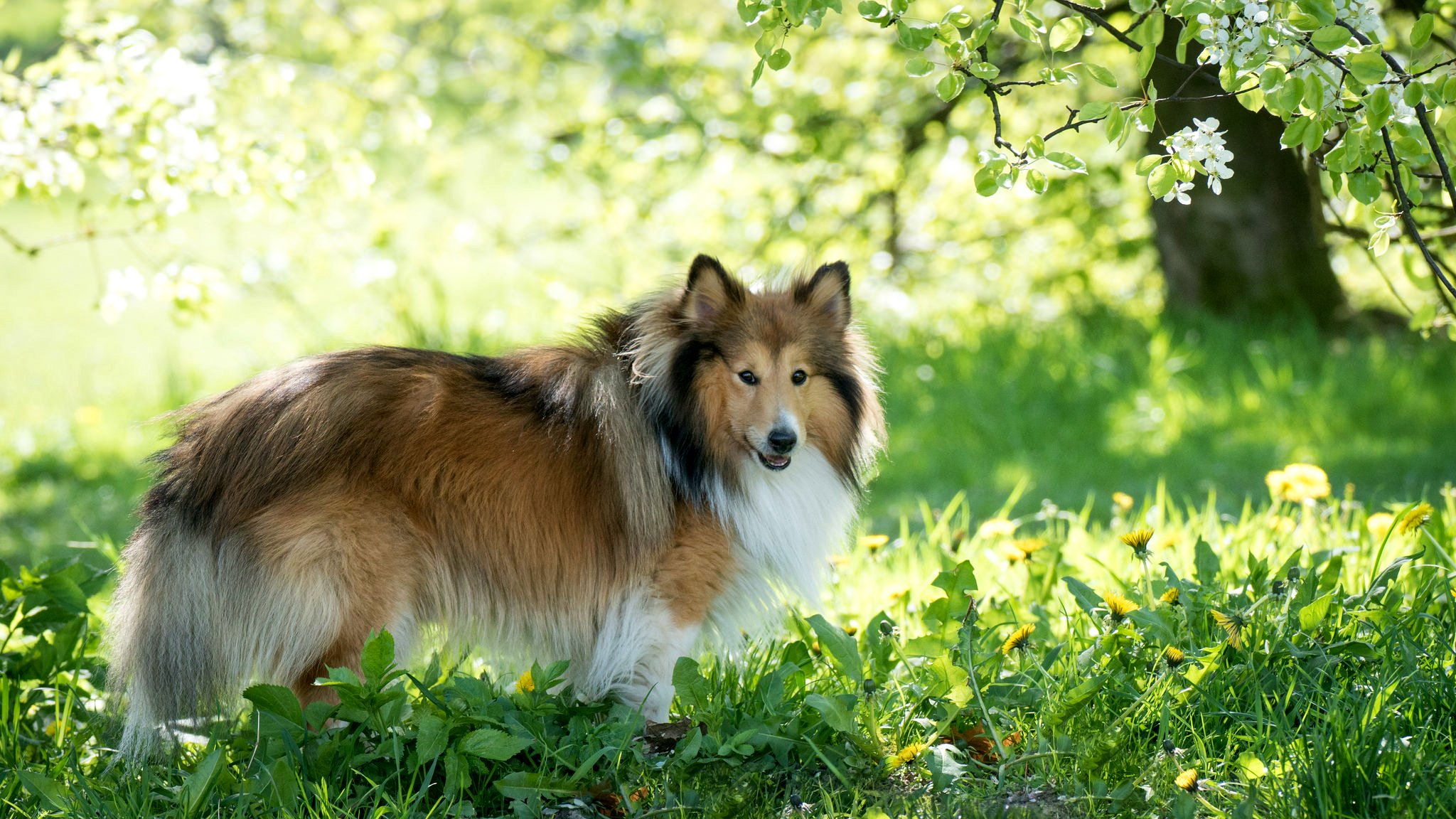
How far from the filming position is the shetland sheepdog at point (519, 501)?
3.15 metres

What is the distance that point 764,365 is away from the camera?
11.8 feet

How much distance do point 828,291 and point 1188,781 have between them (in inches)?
72.5

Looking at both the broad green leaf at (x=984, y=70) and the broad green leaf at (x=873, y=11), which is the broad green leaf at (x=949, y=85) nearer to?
the broad green leaf at (x=984, y=70)

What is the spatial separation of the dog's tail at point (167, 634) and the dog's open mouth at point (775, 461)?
1.57m

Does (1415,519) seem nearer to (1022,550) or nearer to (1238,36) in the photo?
(1022,550)

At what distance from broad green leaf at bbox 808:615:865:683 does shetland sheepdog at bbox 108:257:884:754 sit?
509mm

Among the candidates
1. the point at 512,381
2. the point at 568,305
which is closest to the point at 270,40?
the point at 568,305

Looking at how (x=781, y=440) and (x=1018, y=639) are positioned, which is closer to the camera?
(x=1018, y=639)

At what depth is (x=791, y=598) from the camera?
4.32 metres

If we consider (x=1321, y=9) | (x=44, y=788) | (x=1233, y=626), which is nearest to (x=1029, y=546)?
(x=1233, y=626)

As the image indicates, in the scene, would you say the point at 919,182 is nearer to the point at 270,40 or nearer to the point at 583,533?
the point at 270,40

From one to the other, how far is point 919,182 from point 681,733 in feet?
21.8

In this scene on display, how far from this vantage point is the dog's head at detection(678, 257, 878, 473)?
3557 millimetres

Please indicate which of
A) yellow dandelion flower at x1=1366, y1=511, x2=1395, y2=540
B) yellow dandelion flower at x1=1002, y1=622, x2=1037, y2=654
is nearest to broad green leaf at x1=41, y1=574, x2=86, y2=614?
yellow dandelion flower at x1=1002, y1=622, x2=1037, y2=654
